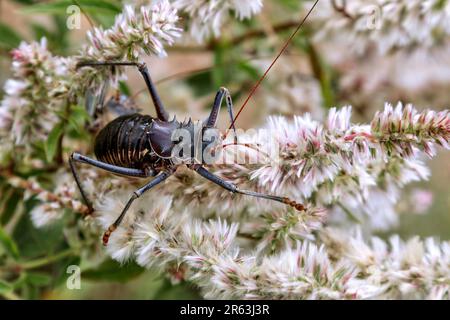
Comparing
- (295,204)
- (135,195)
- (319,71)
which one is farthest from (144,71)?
(319,71)

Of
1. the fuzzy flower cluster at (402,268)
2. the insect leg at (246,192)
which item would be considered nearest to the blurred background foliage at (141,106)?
the insect leg at (246,192)

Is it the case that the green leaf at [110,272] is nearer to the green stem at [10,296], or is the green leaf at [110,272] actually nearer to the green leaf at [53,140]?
the green stem at [10,296]

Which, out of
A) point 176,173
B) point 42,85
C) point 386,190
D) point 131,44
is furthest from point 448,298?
point 42,85

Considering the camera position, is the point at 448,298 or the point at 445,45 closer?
the point at 448,298

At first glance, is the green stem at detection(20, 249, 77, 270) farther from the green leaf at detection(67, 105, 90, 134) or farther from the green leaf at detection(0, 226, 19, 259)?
the green leaf at detection(67, 105, 90, 134)

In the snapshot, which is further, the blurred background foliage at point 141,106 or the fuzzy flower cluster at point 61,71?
the blurred background foliage at point 141,106

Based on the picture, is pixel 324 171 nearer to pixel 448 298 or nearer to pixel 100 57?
pixel 448 298

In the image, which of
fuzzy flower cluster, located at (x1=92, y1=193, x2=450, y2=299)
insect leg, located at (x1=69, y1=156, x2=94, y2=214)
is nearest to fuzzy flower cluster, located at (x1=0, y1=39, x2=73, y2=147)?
insect leg, located at (x1=69, y1=156, x2=94, y2=214)

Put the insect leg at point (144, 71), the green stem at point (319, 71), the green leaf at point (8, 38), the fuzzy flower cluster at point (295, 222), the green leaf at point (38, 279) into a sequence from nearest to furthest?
the fuzzy flower cluster at point (295, 222), the insect leg at point (144, 71), the green leaf at point (38, 279), the green leaf at point (8, 38), the green stem at point (319, 71)
